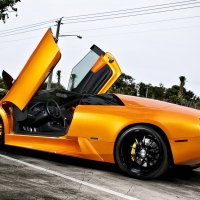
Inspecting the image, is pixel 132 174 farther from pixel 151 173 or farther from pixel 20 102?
pixel 20 102

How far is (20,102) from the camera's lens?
5266mm

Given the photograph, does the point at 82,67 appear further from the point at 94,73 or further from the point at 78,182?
the point at 78,182

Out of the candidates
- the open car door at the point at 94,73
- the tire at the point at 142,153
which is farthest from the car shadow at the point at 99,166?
the open car door at the point at 94,73

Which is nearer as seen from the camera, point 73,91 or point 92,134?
point 92,134

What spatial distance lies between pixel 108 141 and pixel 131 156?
36 cm

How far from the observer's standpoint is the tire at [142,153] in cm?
417

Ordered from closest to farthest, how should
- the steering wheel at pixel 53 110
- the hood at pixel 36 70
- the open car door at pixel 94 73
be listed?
the hood at pixel 36 70
the steering wheel at pixel 53 110
the open car door at pixel 94 73

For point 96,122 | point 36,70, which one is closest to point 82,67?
point 36,70

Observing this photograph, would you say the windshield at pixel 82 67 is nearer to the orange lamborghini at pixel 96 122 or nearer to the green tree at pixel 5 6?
the orange lamborghini at pixel 96 122

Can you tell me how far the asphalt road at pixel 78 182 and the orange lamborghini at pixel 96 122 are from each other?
0.21 m

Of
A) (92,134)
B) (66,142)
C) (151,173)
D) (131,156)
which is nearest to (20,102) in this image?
(66,142)

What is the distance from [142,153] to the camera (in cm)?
430

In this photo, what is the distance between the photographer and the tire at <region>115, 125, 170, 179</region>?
417 cm

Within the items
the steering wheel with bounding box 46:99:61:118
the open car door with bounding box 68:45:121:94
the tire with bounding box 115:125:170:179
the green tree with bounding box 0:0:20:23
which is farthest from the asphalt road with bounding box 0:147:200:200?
the green tree with bounding box 0:0:20:23
